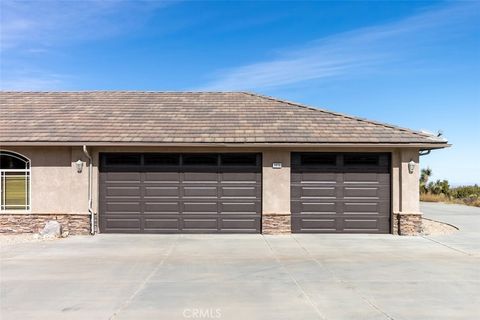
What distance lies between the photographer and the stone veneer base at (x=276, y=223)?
1502cm

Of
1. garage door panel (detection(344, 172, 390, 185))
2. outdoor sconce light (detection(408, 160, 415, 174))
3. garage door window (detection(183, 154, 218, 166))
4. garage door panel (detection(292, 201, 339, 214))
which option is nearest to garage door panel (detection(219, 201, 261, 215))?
garage door panel (detection(292, 201, 339, 214))

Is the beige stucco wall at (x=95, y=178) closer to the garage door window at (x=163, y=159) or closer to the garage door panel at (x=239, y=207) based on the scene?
the garage door window at (x=163, y=159)

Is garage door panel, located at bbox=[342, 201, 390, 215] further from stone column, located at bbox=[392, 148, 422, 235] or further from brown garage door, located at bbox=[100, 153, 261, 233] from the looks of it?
brown garage door, located at bbox=[100, 153, 261, 233]

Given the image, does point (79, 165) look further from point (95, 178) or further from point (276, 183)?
point (276, 183)

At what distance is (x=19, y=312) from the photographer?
6.88 metres

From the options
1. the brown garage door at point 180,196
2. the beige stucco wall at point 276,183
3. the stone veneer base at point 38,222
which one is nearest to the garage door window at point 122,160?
the brown garage door at point 180,196

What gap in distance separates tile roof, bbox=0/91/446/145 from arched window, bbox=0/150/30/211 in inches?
30.4

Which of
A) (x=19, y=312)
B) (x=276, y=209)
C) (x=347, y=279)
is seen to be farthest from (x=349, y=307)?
(x=276, y=209)

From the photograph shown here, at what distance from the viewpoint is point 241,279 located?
8914 mm

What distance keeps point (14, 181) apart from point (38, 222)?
151cm

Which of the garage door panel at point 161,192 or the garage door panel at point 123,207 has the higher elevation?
the garage door panel at point 161,192

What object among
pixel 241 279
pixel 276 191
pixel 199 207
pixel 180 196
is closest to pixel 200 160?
pixel 180 196

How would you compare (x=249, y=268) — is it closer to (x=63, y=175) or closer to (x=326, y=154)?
(x=326, y=154)

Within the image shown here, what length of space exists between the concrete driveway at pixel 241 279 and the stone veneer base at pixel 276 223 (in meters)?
1.18
